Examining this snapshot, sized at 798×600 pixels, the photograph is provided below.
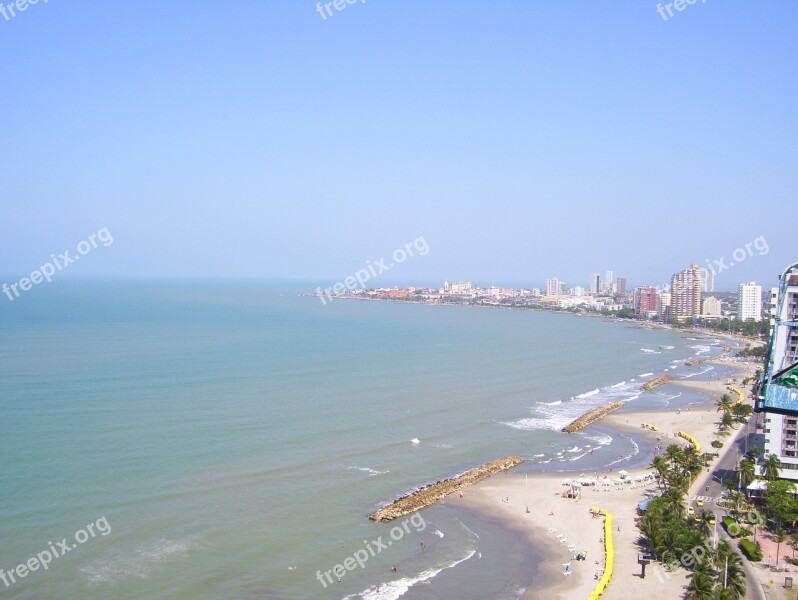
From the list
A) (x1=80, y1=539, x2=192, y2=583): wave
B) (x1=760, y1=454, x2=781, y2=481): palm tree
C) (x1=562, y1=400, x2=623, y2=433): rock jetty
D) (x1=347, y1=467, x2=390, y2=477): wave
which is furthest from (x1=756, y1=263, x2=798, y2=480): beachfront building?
(x1=80, y1=539, x2=192, y2=583): wave

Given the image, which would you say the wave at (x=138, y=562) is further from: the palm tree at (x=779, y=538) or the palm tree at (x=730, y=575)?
the palm tree at (x=779, y=538)

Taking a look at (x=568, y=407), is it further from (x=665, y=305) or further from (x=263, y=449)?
(x=665, y=305)

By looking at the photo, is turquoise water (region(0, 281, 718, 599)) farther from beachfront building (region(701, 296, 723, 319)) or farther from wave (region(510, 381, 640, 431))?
beachfront building (region(701, 296, 723, 319))

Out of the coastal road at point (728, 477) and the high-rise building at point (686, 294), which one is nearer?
the coastal road at point (728, 477)

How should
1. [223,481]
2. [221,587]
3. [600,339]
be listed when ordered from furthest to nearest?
1. [600,339]
2. [223,481]
3. [221,587]

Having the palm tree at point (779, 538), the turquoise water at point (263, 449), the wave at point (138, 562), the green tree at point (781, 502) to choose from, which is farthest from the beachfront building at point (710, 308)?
the wave at point (138, 562)

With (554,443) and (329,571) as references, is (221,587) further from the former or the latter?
(554,443)

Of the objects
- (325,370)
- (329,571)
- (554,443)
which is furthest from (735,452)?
(325,370)

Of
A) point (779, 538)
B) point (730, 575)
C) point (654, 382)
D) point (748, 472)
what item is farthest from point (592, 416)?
point (730, 575)
